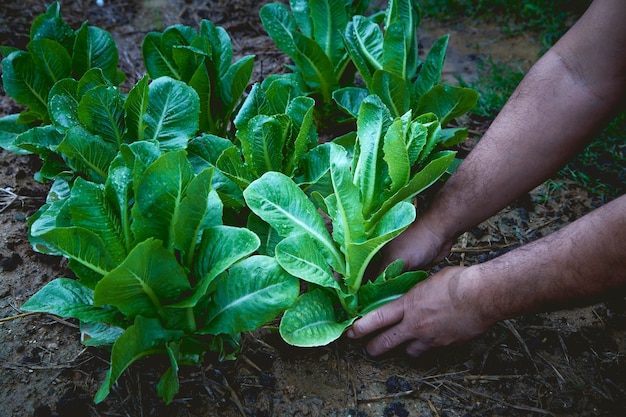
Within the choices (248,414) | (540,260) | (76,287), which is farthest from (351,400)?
(76,287)

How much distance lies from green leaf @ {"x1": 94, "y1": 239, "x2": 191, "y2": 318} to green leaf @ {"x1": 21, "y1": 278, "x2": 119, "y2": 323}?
82mm

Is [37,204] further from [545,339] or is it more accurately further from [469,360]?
[545,339]

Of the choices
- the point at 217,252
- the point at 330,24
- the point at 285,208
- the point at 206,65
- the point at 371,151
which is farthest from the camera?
the point at 330,24

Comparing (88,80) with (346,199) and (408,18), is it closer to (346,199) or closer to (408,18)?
(346,199)

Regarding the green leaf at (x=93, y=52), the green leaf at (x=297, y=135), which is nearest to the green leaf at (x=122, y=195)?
the green leaf at (x=297, y=135)

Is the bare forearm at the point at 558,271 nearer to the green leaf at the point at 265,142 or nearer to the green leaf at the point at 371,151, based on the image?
the green leaf at the point at 371,151

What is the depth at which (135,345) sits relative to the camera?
1.48m

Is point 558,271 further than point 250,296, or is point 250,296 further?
point 250,296

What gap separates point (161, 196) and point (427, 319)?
86 cm

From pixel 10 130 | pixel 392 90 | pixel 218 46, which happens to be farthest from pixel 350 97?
pixel 10 130

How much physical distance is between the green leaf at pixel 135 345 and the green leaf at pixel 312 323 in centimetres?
32

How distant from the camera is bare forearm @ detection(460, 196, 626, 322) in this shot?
1.44 metres

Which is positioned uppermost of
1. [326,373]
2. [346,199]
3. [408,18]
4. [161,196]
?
[408,18]

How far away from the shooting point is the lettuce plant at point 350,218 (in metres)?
1.68
